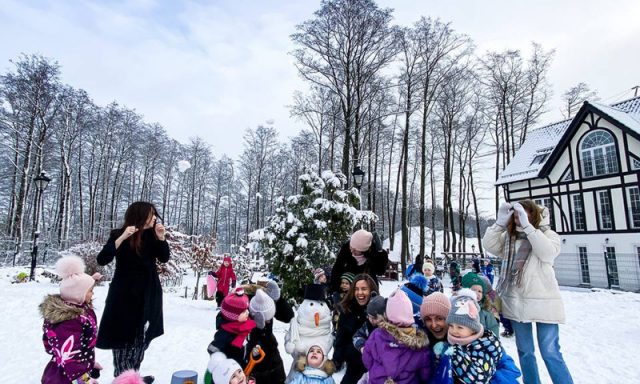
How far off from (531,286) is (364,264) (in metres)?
1.67

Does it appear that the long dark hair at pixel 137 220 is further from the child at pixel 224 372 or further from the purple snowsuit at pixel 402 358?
the purple snowsuit at pixel 402 358

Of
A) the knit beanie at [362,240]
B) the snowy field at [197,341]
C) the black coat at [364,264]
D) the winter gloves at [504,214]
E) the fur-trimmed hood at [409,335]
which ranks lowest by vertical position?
the snowy field at [197,341]

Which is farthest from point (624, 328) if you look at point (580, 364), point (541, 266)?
point (541, 266)

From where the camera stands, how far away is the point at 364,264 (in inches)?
158

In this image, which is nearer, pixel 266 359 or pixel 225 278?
pixel 266 359

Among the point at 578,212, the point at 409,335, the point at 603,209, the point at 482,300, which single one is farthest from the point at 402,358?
the point at 578,212

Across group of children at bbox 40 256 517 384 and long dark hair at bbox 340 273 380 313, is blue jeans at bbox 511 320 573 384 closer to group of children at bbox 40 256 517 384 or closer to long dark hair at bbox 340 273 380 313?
group of children at bbox 40 256 517 384

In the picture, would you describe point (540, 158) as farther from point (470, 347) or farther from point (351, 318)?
point (470, 347)

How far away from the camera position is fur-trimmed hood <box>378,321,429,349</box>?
8.75ft

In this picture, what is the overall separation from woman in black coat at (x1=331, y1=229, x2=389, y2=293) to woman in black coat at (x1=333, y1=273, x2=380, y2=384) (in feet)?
1.14

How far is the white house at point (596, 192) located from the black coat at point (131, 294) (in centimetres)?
1844

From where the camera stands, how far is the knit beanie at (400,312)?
2.76 m

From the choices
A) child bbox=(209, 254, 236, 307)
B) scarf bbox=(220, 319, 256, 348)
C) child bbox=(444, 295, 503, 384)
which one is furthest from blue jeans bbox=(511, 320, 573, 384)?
child bbox=(209, 254, 236, 307)

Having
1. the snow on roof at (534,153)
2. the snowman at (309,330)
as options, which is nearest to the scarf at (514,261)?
the snowman at (309,330)
